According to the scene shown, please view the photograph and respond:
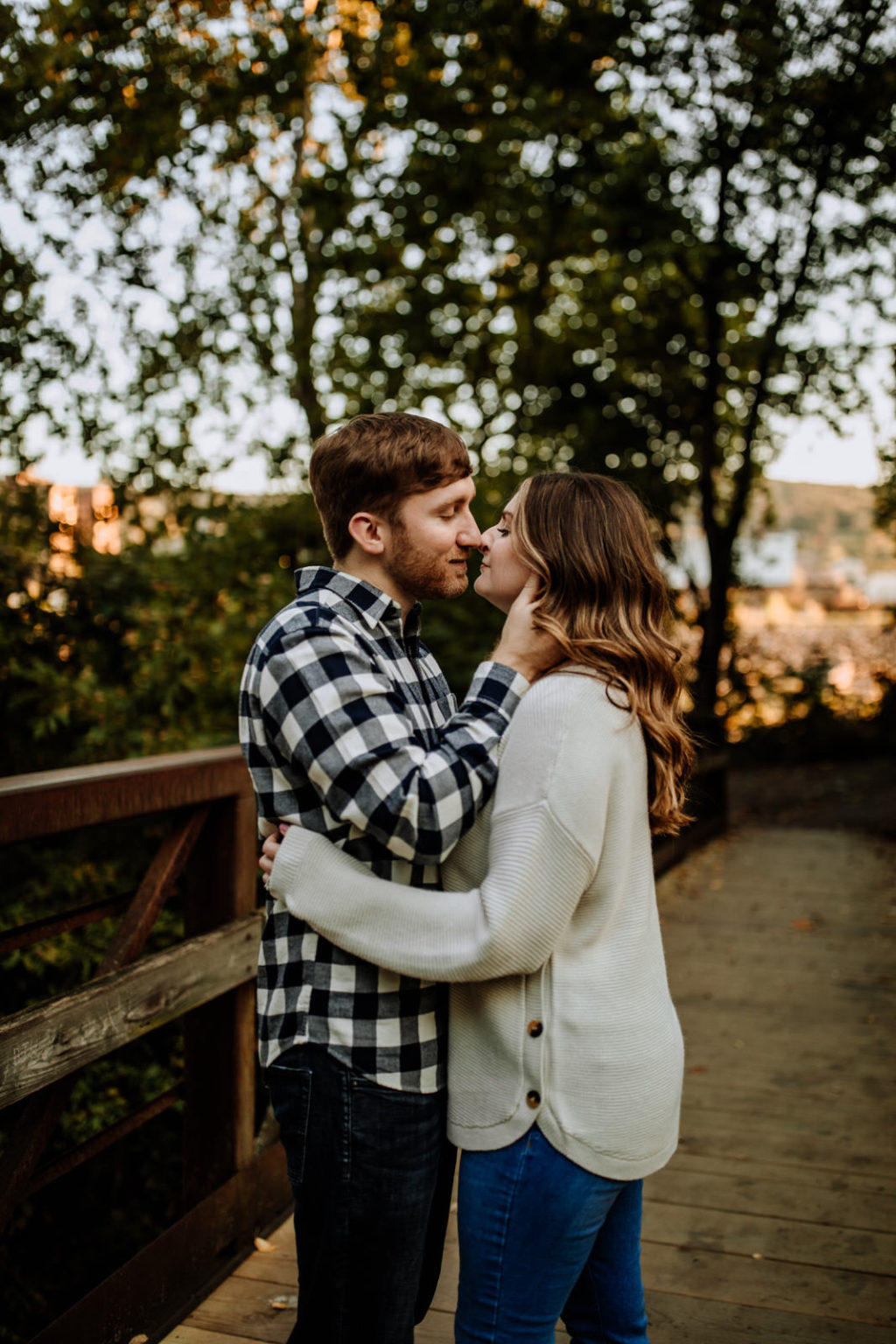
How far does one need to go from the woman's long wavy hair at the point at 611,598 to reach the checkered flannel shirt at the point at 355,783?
5.0 inches

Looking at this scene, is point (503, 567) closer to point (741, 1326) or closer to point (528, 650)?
point (528, 650)

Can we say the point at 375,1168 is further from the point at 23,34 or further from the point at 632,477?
the point at 632,477

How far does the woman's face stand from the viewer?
5.22ft

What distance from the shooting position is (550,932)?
4.46ft

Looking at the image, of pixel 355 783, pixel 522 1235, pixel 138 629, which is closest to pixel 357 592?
pixel 355 783

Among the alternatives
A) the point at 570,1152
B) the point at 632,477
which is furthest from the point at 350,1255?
the point at 632,477

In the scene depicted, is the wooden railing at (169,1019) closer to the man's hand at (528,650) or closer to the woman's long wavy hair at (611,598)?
the woman's long wavy hair at (611,598)

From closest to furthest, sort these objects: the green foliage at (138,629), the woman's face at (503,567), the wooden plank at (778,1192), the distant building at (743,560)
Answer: the woman's face at (503,567) → the wooden plank at (778,1192) → the green foliage at (138,629) → the distant building at (743,560)

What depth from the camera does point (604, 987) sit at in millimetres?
1427

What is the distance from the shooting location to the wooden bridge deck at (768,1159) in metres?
2.50

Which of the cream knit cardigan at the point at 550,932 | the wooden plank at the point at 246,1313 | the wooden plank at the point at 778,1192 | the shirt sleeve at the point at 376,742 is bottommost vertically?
the wooden plank at the point at 778,1192

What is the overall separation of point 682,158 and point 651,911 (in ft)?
27.8

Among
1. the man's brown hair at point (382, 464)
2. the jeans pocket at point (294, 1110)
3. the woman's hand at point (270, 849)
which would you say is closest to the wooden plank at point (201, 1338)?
the jeans pocket at point (294, 1110)

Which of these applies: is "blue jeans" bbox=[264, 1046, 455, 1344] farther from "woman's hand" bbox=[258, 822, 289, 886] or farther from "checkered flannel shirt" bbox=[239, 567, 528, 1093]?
"woman's hand" bbox=[258, 822, 289, 886]
